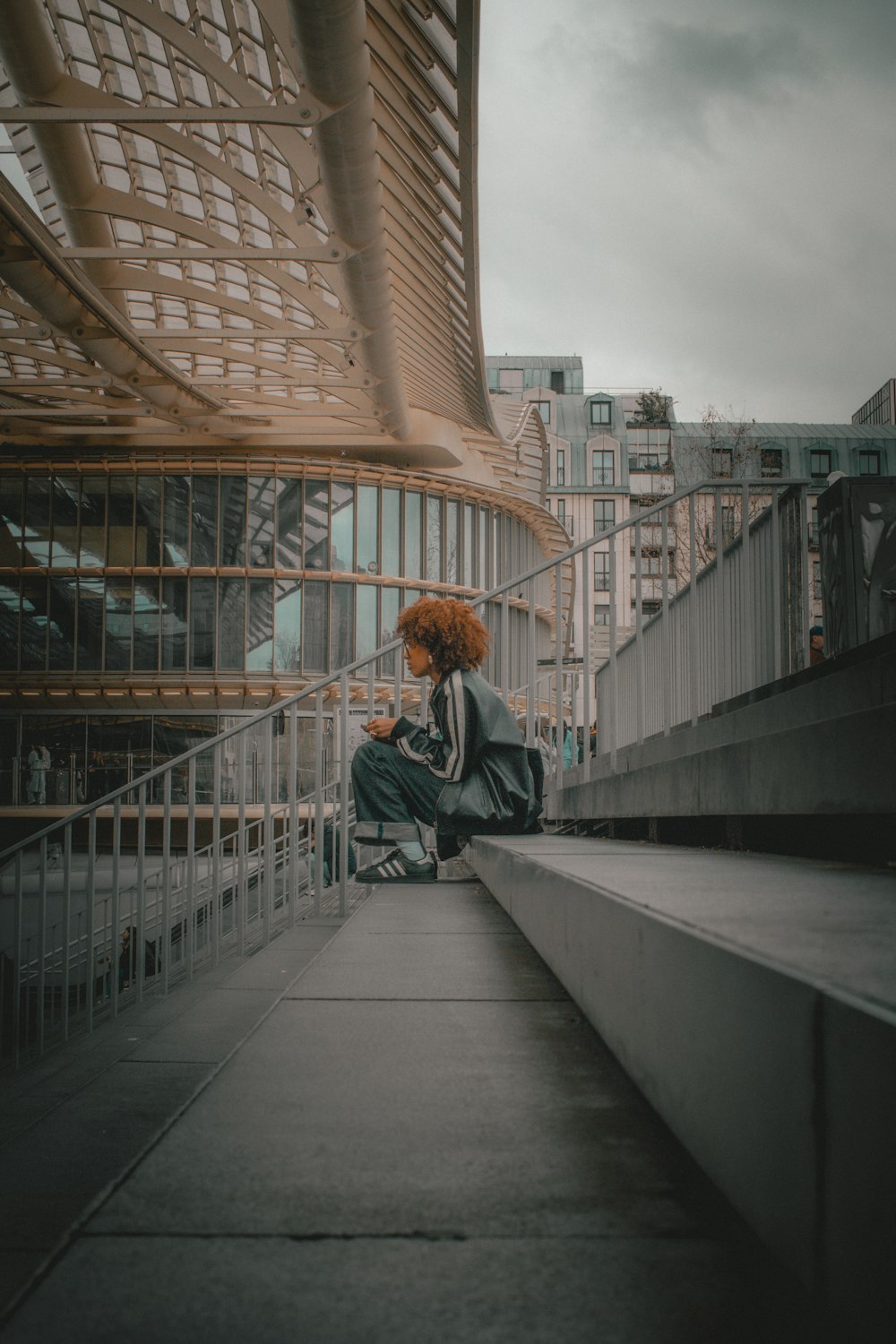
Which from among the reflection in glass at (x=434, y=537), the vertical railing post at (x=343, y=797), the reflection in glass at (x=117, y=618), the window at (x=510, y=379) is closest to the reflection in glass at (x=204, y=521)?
the reflection in glass at (x=117, y=618)

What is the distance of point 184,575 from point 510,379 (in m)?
45.7

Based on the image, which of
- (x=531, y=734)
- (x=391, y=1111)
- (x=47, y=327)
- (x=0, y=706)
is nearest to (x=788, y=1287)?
(x=391, y=1111)

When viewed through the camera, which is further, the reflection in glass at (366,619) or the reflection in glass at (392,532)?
the reflection in glass at (392,532)

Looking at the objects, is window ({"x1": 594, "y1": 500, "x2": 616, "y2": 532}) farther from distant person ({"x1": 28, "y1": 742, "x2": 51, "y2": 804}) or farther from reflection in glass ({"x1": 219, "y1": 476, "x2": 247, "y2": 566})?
distant person ({"x1": 28, "y1": 742, "x2": 51, "y2": 804})

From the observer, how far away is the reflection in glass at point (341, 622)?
29047 mm

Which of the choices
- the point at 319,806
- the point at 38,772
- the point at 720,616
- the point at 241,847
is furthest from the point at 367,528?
the point at 720,616

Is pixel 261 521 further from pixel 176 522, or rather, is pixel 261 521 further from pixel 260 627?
pixel 260 627

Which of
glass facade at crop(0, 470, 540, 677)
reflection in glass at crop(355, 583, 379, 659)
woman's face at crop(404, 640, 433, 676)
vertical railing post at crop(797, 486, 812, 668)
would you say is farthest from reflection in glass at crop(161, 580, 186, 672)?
vertical railing post at crop(797, 486, 812, 668)

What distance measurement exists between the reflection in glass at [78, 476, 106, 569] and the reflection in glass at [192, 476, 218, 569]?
2.44 m

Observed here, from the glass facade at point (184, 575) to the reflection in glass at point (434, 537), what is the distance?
161cm

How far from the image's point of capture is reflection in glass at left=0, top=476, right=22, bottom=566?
28875 mm

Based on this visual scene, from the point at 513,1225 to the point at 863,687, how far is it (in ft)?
7.11

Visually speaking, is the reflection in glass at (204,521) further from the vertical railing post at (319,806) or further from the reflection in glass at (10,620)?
the vertical railing post at (319,806)

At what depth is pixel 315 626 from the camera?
95.2 feet
